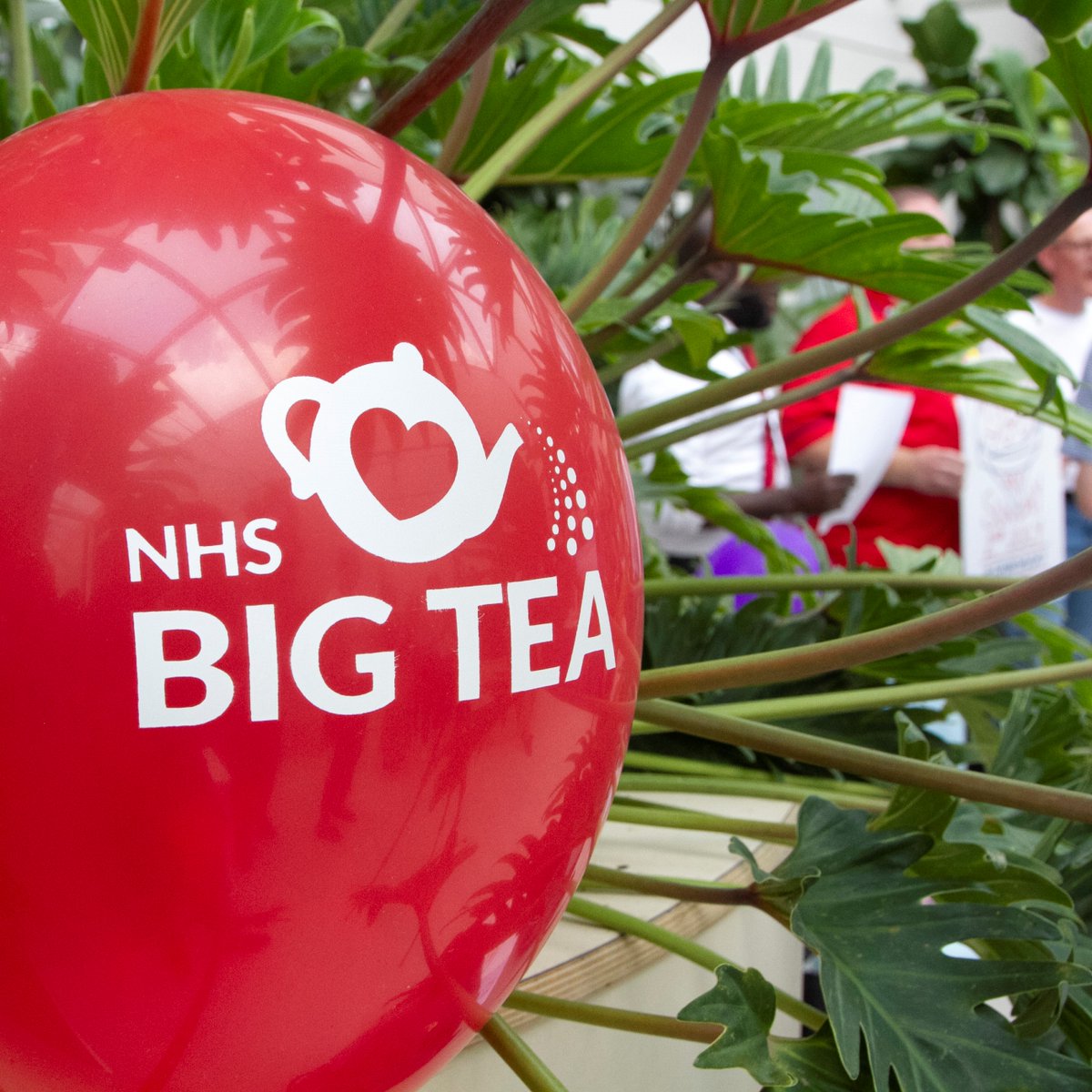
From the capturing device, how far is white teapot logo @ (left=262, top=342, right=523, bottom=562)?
419 millimetres

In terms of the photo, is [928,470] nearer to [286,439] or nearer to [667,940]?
[667,940]

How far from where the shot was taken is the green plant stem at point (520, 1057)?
61cm

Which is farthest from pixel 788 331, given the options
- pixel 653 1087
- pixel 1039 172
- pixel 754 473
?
pixel 653 1087

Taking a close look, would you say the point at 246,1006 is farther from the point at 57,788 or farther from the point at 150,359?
the point at 150,359

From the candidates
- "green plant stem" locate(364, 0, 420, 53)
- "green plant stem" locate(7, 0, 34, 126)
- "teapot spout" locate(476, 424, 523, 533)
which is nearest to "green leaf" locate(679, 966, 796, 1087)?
"teapot spout" locate(476, 424, 523, 533)

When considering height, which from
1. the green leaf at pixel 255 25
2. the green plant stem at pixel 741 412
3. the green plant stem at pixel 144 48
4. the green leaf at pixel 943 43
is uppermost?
the green leaf at pixel 943 43

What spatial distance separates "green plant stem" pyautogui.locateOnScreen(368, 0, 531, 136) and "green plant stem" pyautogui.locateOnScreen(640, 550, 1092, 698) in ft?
1.13

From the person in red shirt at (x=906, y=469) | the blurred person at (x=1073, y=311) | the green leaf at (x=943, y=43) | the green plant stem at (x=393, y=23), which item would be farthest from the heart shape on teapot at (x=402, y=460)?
the green leaf at (x=943, y=43)

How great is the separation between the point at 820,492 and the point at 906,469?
0.25 metres

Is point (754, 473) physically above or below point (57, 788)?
below

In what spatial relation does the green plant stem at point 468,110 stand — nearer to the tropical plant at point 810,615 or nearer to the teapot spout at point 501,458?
the tropical plant at point 810,615

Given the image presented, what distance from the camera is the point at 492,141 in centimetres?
108

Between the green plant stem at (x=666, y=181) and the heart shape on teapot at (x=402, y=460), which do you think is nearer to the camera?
the heart shape on teapot at (x=402, y=460)

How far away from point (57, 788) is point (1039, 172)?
4.05 meters
